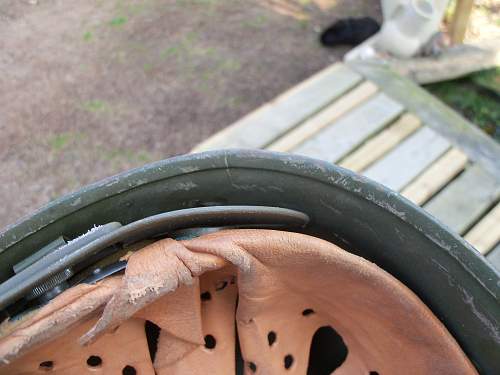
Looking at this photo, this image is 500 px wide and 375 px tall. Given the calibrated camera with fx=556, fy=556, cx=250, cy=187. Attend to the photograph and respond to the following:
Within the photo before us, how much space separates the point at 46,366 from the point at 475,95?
194cm

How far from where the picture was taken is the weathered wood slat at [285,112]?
1665mm

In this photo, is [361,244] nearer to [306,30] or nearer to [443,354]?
[443,354]

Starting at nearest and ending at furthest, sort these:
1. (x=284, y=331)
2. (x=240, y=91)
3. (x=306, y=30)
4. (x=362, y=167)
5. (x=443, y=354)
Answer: (x=443, y=354) < (x=284, y=331) < (x=362, y=167) < (x=240, y=91) < (x=306, y=30)

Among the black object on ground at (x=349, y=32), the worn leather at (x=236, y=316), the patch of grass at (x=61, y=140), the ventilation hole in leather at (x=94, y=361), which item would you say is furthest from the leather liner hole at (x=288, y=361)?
the black object on ground at (x=349, y=32)

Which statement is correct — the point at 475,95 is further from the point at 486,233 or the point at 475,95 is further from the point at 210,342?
the point at 210,342

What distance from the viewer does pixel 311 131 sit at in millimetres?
1693

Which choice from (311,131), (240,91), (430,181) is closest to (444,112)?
(430,181)

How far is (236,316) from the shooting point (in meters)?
0.71

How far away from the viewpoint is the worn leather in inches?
22.4

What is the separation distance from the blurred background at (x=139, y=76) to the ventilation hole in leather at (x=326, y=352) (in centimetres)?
110

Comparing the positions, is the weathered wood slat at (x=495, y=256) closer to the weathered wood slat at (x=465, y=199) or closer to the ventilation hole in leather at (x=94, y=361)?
the weathered wood slat at (x=465, y=199)

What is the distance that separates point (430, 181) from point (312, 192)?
107 centimetres

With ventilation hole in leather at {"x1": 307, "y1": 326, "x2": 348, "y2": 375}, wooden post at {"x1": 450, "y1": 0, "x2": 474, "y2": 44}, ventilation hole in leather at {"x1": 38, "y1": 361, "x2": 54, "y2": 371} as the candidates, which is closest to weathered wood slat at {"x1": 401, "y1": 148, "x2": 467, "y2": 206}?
wooden post at {"x1": 450, "y1": 0, "x2": 474, "y2": 44}

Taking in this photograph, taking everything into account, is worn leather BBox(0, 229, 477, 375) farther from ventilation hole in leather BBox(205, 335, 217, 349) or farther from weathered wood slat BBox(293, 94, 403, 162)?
weathered wood slat BBox(293, 94, 403, 162)
